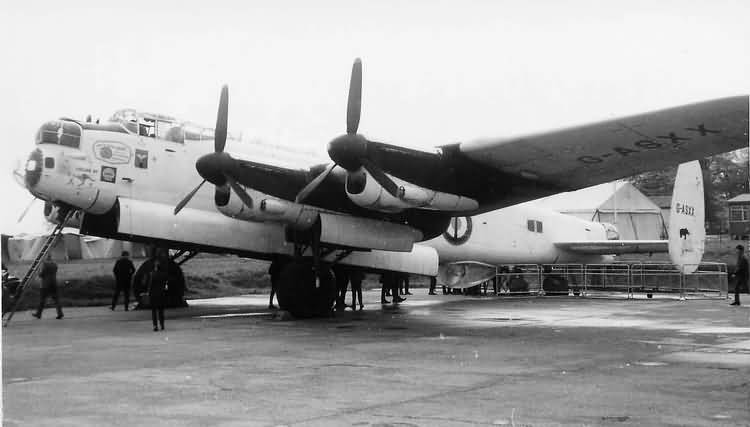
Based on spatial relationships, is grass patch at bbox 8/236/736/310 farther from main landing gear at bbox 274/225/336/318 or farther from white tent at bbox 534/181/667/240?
main landing gear at bbox 274/225/336/318

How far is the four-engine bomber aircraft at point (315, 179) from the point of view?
510 inches

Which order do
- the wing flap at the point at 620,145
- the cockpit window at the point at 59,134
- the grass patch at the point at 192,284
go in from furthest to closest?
1. the grass patch at the point at 192,284
2. the cockpit window at the point at 59,134
3. the wing flap at the point at 620,145

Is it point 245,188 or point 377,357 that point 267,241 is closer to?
point 245,188

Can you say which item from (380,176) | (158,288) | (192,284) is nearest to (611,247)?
(192,284)

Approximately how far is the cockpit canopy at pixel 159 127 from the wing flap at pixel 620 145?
620cm

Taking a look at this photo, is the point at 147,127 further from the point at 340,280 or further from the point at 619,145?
the point at 619,145

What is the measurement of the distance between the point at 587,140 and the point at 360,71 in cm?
392

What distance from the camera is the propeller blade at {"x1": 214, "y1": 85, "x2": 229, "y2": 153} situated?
564 inches

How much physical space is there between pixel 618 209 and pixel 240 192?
2877cm

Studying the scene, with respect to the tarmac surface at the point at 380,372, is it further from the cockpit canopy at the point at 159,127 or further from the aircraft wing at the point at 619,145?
the cockpit canopy at the point at 159,127

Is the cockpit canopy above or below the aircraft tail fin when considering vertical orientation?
above

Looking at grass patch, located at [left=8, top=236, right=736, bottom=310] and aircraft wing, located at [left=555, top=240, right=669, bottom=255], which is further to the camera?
aircraft wing, located at [left=555, top=240, right=669, bottom=255]

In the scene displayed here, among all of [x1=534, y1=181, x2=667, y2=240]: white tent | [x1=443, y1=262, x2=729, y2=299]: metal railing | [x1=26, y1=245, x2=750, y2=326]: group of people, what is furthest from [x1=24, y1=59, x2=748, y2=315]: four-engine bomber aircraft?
[x1=534, y1=181, x2=667, y2=240]: white tent

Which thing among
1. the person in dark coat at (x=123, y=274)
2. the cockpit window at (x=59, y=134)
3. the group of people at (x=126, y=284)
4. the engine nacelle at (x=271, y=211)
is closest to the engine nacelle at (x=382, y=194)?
the engine nacelle at (x=271, y=211)
